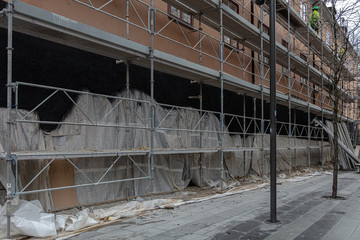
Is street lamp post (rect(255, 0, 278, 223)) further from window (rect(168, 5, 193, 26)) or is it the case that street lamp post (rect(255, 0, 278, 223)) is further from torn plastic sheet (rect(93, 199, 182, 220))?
window (rect(168, 5, 193, 26))

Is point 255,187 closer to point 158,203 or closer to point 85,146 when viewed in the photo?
point 158,203

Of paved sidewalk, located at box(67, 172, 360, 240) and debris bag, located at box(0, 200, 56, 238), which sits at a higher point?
debris bag, located at box(0, 200, 56, 238)

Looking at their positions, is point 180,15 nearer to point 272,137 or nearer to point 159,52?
point 159,52

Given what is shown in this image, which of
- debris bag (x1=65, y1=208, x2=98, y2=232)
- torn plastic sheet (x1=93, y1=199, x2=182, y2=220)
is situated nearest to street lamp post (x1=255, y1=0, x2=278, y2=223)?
torn plastic sheet (x1=93, y1=199, x2=182, y2=220)

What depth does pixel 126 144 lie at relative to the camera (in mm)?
8422

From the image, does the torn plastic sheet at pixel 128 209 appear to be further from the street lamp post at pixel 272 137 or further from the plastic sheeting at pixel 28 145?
the street lamp post at pixel 272 137

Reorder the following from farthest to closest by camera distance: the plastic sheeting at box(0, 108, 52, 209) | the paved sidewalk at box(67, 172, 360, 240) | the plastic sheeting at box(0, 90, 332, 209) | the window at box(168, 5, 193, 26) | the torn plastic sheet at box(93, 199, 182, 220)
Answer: the window at box(168, 5, 193, 26), the plastic sheeting at box(0, 90, 332, 209), the torn plastic sheet at box(93, 199, 182, 220), the plastic sheeting at box(0, 108, 52, 209), the paved sidewalk at box(67, 172, 360, 240)

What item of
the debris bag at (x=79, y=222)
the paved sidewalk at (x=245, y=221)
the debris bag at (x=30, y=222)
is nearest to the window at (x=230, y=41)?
the paved sidewalk at (x=245, y=221)

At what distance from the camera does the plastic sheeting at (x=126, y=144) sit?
271 inches

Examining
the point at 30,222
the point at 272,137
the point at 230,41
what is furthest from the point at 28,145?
the point at 230,41

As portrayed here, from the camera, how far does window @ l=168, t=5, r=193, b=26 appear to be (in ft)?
33.9

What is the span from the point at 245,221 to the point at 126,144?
11.7 ft

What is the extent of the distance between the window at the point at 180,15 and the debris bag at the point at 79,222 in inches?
267

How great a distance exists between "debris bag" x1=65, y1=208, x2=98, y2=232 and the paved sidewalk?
0.25 m
